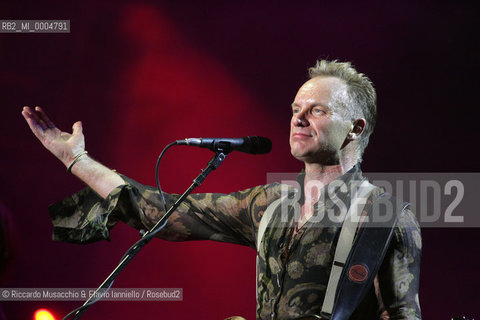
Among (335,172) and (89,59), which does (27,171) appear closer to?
(89,59)

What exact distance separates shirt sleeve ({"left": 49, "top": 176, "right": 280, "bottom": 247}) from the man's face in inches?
11.1

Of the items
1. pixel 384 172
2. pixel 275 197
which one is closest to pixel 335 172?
pixel 275 197

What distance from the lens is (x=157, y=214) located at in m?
2.58

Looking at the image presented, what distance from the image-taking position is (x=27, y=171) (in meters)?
3.71

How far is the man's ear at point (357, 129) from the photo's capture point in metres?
2.60

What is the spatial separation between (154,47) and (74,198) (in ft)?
5.00

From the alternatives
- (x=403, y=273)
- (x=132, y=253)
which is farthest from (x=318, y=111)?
(x=132, y=253)

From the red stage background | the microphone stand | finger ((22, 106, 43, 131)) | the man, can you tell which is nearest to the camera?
the microphone stand

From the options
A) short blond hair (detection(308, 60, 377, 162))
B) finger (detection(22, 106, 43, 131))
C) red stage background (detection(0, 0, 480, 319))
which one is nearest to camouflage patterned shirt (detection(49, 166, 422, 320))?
short blond hair (detection(308, 60, 377, 162))

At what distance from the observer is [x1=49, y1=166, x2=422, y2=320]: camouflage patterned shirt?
2258mm

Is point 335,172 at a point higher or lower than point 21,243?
higher

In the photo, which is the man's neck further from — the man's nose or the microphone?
the microphone

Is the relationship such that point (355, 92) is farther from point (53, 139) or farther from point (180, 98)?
point (180, 98)

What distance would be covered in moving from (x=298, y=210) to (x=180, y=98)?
1.55 meters
